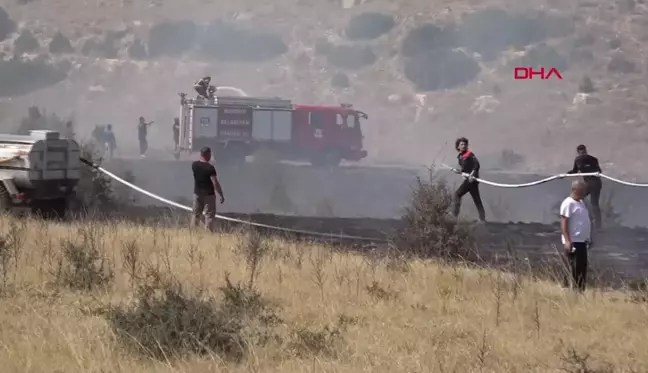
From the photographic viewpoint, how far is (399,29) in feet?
169

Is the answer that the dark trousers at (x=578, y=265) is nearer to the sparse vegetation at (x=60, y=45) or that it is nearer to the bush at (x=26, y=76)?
the bush at (x=26, y=76)

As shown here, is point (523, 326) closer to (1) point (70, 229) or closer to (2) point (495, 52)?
(1) point (70, 229)

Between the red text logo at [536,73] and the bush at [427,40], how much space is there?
4.28 m

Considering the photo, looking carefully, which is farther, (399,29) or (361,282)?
(399,29)

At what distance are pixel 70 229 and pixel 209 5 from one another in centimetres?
3259

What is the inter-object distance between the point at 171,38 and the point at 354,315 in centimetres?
3952

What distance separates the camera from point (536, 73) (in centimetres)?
4728

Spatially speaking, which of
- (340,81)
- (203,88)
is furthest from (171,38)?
(203,88)

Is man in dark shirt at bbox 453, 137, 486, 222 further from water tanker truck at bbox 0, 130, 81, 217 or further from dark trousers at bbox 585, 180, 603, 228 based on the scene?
water tanker truck at bbox 0, 130, 81, 217

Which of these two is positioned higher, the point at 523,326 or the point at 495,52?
the point at 495,52

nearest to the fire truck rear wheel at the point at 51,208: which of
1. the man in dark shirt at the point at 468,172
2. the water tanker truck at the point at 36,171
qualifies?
the water tanker truck at the point at 36,171

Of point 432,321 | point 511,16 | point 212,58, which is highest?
point 511,16

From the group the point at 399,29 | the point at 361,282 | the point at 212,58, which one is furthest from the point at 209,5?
the point at 361,282

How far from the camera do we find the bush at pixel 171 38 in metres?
43.7
